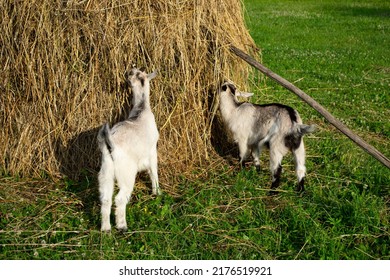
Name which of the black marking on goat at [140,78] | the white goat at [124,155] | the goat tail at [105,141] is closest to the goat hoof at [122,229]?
the white goat at [124,155]

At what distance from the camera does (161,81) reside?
6805mm

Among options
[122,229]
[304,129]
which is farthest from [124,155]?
[304,129]

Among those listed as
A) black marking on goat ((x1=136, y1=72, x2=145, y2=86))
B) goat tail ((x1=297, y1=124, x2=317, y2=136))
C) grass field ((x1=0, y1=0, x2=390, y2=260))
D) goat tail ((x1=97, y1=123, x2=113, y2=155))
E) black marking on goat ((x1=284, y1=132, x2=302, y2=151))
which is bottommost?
grass field ((x1=0, y1=0, x2=390, y2=260))

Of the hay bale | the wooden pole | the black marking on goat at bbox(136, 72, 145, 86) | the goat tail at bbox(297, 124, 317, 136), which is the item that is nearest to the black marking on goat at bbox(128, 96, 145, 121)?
the black marking on goat at bbox(136, 72, 145, 86)

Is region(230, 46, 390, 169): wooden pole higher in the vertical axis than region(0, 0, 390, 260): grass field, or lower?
higher

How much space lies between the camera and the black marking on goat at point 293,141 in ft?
20.6

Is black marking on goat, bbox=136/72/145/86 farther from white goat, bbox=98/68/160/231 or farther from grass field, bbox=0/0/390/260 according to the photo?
grass field, bbox=0/0/390/260

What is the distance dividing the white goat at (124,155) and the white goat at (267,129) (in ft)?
4.38

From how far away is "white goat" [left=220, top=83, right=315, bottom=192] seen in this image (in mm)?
6355

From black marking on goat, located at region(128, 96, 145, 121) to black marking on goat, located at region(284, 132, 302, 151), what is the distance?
1.73 metres

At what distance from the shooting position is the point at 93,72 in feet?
21.7

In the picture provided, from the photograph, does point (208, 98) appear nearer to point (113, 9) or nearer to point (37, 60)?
point (113, 9)

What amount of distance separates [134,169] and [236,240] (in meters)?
1.30

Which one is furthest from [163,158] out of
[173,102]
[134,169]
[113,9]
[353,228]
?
[353,228]
